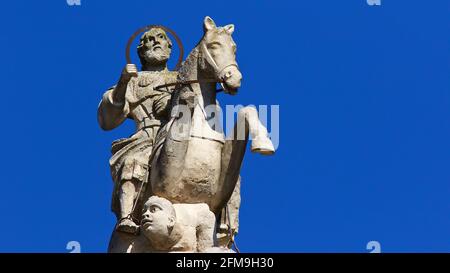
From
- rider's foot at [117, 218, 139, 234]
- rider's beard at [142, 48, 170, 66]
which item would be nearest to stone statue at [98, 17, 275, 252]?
rider's foot at [117, 218, 139, 234]

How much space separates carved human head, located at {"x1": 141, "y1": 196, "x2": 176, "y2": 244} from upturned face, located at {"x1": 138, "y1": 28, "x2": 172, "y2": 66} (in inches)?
105

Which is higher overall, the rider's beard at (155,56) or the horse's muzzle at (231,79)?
the rider's beard at (155,56)

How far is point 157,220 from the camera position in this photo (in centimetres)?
2841

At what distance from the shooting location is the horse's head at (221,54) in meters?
28.9

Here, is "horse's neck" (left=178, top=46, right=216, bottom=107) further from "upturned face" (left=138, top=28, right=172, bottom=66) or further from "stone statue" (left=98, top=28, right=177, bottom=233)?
"upturned face" (left=138, top=28, right=172, bottom=66)

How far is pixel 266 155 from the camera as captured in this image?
28156 mm

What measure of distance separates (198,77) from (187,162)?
123 cm

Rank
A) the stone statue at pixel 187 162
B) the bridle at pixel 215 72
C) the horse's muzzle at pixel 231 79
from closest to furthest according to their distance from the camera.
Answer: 1. the stone statue at pixel 187 162
2. the horse's muzzle at pixel 231 79
3. the bridle at pixel 215 72

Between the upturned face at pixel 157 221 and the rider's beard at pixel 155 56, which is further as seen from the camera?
the rider's beard at pixel 155 56

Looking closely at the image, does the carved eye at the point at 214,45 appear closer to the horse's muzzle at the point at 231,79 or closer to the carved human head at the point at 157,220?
the horse's muzzle at the point at 231,79

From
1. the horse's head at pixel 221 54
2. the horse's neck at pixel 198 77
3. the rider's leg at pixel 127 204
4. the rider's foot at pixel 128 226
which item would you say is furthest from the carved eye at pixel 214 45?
the rider's foot at pixel 128 226

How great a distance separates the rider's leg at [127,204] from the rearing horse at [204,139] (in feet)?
1.08

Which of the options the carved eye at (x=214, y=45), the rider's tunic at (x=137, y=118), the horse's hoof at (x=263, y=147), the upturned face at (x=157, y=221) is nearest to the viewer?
the horse's hoof at (x=263, y=147)
